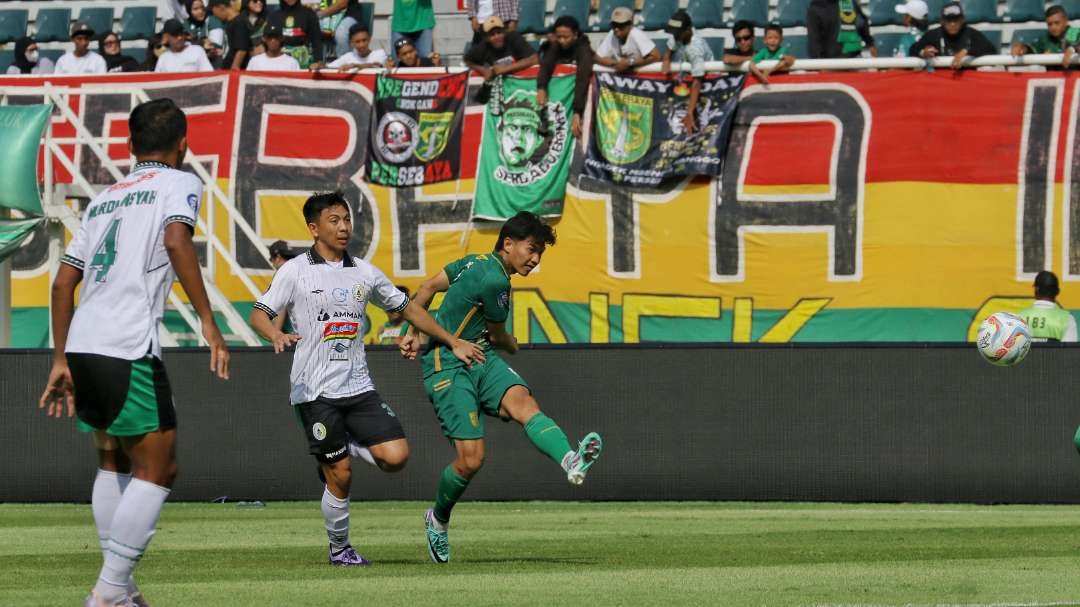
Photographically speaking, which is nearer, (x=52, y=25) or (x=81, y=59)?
(x=81, y=59)

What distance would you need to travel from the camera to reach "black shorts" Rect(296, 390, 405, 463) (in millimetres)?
10047

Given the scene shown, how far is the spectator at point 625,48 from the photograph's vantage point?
20734mm

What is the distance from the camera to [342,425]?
10.1m

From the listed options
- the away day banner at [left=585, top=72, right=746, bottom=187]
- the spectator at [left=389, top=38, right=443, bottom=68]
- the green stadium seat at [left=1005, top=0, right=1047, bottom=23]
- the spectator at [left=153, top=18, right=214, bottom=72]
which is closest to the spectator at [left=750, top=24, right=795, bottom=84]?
the away day banner at [left=585, top=72, right=746, bottom=187]

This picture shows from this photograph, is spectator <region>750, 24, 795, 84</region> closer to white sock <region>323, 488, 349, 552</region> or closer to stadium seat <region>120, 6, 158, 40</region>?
stadium seat <region>120, 6, 158, 40</region>

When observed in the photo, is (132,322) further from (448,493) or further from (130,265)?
(448,493)

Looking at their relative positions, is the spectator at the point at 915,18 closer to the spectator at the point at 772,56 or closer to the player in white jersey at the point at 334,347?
the spectator at the point at 772,56

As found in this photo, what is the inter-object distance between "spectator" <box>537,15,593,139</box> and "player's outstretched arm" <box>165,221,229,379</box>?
1370cm

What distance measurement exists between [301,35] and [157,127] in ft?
51.1

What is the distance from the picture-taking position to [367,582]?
9039mm

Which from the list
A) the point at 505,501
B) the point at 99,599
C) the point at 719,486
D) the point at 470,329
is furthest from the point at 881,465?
the point at 99,599

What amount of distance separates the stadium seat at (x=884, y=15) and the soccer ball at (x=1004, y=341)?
10795mm

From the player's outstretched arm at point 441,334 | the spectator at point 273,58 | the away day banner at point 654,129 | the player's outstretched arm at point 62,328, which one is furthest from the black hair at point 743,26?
the player's outstretched arm at point 62,328

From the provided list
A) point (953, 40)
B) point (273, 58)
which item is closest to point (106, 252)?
point (953, 40)
